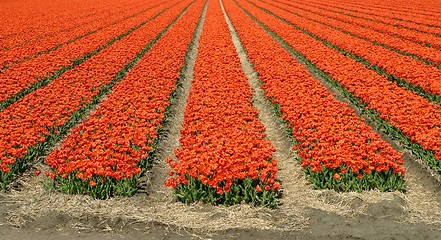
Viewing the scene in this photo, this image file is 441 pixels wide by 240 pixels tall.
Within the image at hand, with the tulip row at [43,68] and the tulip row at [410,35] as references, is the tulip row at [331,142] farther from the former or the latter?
the tulip row at [410,35]

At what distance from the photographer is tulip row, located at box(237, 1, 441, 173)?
30.4 ft

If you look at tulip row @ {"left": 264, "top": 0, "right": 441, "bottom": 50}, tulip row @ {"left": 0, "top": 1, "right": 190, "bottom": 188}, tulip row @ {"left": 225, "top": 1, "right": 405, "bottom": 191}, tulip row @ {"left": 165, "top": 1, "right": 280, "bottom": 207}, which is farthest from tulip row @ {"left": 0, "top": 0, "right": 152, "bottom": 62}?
tulip row @ {"left": 264, "top": 0, "right": 441, "bottom": 50}

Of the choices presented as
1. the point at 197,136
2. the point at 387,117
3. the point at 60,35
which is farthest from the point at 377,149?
the point at 60,35

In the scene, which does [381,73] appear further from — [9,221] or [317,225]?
[9,221]

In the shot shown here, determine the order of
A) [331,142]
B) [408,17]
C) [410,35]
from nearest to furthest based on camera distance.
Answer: [331,142]
[410,35]
[408,17]

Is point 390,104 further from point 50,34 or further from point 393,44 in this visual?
point 50,34

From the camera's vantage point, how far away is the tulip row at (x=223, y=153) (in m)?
7.66

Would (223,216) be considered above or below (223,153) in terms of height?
below

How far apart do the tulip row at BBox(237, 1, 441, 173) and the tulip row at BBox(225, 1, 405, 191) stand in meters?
0.81

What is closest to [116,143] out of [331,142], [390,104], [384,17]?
[331,142]

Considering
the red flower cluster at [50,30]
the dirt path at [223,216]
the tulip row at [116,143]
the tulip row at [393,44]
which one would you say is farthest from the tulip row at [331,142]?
the red flower cluster at [50,30]

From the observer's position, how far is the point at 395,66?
1630cm

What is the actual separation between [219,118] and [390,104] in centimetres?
508

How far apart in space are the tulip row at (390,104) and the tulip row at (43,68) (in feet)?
36.6
